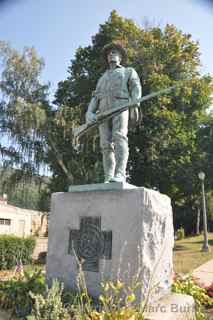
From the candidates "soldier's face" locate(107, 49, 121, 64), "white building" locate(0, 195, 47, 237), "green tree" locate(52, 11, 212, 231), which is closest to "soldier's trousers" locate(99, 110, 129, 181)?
"soldier's face" locate(107, 49, 121, 64)

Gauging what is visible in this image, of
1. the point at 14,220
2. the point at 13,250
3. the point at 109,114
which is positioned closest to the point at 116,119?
the point at 109,114

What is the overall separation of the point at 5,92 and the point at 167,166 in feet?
30.8

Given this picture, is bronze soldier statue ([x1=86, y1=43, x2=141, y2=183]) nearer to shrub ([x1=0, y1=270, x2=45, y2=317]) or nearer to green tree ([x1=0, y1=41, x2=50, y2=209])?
shrub ([x1=0, y1=270, x2=45, y2=317])

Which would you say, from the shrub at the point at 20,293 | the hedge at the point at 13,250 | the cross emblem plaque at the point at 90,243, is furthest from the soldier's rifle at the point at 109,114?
the hedge at the point at 13,250

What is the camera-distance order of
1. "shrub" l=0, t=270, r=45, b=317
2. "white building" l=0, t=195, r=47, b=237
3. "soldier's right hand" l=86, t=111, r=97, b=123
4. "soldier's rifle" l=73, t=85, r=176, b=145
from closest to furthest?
"shrub" l=0, t=270, r=45, b=317 → "soldier's rifle" l=73, t=85, r=176, b=145 → "soldier's right hand" l=86, t=111, r=97, b=123 → "white building" l=0, t=195, r=47, b=237

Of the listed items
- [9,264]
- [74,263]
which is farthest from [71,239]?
[9,264]

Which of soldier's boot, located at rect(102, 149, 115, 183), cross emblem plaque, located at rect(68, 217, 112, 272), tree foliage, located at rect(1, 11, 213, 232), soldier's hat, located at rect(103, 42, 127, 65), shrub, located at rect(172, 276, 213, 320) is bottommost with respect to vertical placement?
shrub, located at rect(172, 276, 213, 320)

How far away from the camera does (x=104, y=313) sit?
8.73 feet

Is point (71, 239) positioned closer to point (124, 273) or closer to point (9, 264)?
point (124, 273)

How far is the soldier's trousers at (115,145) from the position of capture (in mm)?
4207

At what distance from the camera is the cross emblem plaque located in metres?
3.66

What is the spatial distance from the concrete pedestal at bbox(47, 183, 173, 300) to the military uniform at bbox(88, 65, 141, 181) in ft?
1.68

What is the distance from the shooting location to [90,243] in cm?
382

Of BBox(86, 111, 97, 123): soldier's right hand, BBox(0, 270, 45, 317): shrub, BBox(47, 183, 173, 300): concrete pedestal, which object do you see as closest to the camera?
BBox(47, 183, 173, 300): concrete pedestal
